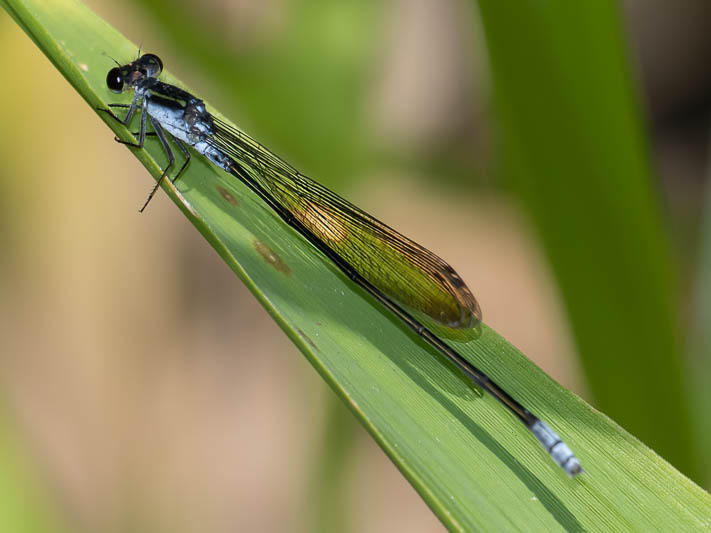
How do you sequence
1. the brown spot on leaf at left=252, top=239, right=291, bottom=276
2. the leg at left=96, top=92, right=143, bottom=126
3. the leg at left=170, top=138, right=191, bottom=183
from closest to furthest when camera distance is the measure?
the brown spot on leaf at left=252, top=239, right=291, bottom=276
the leg at left=170, top=138, right=191, bottom=183
the leg at left=96, top=92, right=143, bottom=126

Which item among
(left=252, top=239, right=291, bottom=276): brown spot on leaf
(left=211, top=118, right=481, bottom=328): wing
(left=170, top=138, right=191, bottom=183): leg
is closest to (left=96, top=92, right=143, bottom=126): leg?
(left=170, top=138, right=191, bottom=183): leg

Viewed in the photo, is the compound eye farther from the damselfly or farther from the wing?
the wing

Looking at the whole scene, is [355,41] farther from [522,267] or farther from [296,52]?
[522,267]

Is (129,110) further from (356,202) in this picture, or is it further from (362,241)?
(356,202)

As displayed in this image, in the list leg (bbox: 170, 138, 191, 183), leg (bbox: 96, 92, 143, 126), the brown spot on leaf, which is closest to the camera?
the brown spot on leaf

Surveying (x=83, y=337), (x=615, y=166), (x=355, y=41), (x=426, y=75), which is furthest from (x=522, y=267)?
(x=615, y=166)

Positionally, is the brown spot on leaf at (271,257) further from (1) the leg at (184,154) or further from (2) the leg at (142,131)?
(2) the leg at (142,131)
